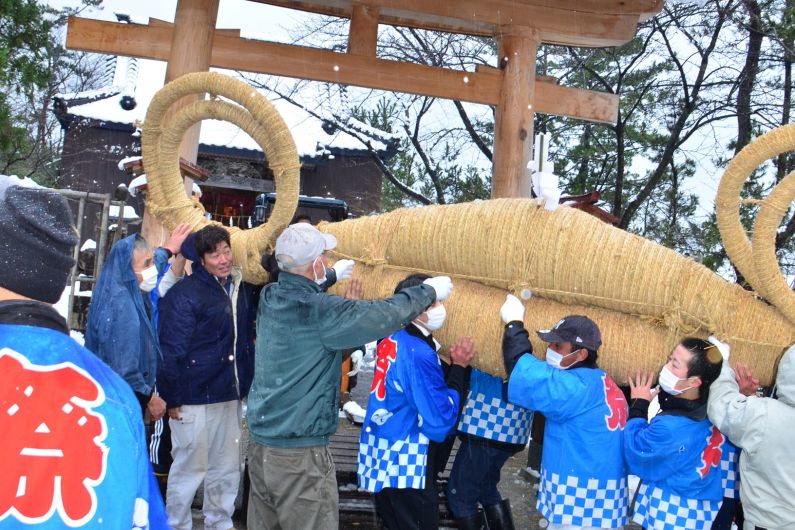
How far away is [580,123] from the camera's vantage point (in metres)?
11.5

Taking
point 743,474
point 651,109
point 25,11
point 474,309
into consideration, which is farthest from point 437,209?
point 651,109

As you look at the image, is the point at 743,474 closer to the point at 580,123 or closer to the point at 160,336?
the point at 160,336

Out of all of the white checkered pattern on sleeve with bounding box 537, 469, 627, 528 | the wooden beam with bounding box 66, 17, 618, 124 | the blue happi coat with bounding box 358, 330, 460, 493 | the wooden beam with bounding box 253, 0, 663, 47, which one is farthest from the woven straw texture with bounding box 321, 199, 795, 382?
the wooden beam with bounding box 253, 0, 663, 47

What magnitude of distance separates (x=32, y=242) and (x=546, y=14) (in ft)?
15.9

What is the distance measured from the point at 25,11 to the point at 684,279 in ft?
21.4

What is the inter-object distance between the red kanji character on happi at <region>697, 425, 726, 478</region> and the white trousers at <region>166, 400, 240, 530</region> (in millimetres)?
2259

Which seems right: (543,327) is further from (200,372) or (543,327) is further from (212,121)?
(212,121)

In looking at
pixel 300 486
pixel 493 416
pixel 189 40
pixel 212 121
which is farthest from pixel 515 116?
pixel 212 121

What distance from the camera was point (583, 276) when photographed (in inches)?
111

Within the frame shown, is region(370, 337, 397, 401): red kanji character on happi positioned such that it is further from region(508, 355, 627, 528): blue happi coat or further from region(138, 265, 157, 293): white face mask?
region(138, 265, 157, 293): white face mask

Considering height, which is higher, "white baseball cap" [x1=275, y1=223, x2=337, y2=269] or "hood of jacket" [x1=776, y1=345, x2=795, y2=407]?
"white baseball cap" [x1=275, y1=223, x2=337, y2=269]

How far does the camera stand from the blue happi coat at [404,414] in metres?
2.99

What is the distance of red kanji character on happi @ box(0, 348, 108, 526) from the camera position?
113 centimetres

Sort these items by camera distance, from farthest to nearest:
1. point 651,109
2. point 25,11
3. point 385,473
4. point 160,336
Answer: point 651,109 → point 25,11 → point 160,336 → point 385,473
